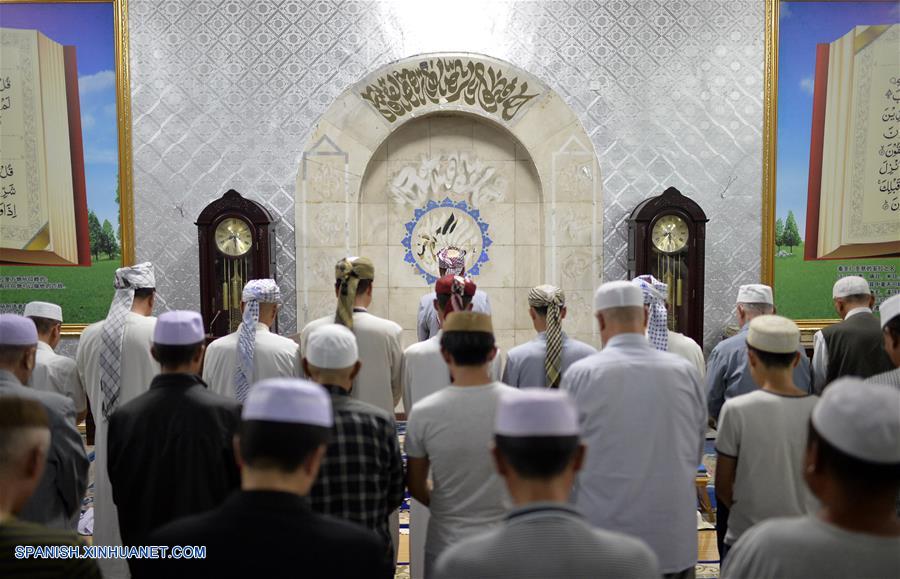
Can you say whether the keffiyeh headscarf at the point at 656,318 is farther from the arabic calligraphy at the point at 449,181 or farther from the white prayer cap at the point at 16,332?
the arabic calligraphy at the point at 449,181

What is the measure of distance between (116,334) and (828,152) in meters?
5.97

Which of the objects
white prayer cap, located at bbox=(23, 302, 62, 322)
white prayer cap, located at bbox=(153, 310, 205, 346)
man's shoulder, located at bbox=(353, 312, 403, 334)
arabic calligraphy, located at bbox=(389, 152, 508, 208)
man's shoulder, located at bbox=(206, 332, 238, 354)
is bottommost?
man's shoulder, located at bbox=(206, 332, 238, 354)

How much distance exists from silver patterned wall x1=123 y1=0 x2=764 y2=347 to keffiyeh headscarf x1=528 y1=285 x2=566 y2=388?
3.52 metres

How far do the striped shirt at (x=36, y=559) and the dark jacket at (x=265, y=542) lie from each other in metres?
0.14

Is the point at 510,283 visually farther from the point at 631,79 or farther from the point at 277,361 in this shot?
the point at 277,361

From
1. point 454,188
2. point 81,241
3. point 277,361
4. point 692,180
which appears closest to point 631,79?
point 692,180

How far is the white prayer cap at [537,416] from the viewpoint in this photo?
4.58 ft

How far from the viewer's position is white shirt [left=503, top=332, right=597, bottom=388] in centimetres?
320

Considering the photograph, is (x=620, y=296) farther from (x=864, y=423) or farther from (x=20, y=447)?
(x=20, y=447)

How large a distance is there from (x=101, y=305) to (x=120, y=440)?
5.08 m

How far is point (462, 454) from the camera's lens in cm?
220

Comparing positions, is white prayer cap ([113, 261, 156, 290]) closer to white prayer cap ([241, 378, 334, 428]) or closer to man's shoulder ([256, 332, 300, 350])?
man's shoulder ([256, 332, 300, 350])

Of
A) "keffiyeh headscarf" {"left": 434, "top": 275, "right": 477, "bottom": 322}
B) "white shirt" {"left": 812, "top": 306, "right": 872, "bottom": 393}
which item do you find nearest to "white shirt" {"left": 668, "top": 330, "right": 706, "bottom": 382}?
"white shirt" {"left": 812, "top": 306, "right": 872, "bottom": 393}

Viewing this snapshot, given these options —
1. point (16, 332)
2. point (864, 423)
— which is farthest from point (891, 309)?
point (16, 332)
